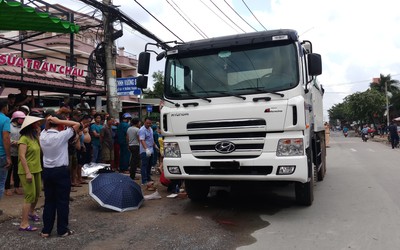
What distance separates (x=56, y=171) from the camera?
15.7ft

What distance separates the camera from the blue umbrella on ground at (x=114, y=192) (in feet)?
20.4

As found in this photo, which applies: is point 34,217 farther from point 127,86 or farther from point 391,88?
point 391,88

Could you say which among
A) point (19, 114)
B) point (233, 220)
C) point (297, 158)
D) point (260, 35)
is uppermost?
point (260, 35)

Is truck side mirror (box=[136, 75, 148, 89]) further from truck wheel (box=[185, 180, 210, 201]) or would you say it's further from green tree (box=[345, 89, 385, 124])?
green tree (box=[345, 89, 385, 124])

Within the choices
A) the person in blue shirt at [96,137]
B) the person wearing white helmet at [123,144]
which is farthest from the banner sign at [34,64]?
the person wearing white helmet at [123,144]

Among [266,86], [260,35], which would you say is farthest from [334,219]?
[260,35]

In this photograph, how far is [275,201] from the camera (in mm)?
7168

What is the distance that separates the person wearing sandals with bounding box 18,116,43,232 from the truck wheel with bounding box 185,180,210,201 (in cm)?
277

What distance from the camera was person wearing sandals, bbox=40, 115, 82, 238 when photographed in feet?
15.6

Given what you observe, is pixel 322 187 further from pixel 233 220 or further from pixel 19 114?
pixel 19 114

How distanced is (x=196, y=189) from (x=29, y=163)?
3.19 m

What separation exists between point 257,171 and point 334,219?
1.44 metres

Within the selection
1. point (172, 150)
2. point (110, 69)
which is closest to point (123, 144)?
point (110, 69)

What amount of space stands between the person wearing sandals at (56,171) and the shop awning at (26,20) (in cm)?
280
